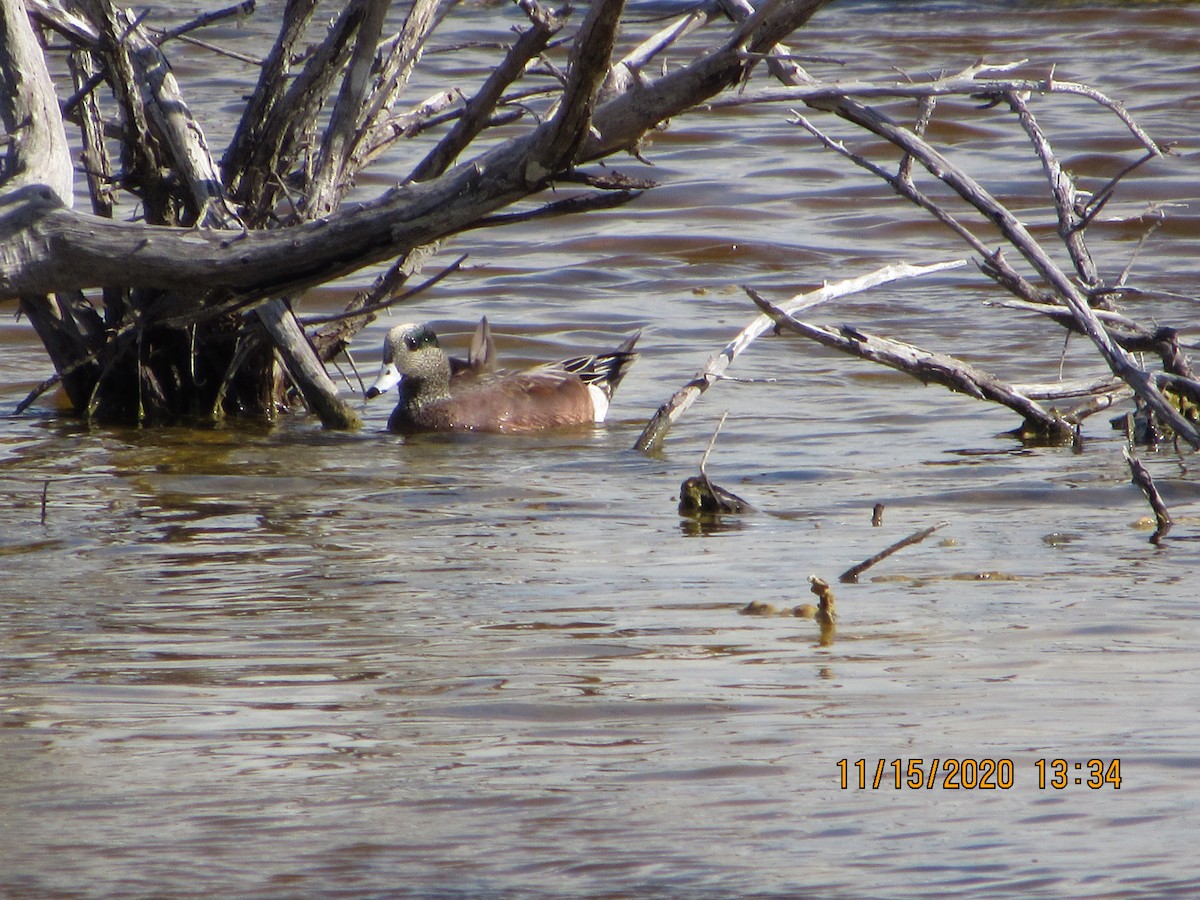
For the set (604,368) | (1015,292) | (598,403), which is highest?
(1015,292)

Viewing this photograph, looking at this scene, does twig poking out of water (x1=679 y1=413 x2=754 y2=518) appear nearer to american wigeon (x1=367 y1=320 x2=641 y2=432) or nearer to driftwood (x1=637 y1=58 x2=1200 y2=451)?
driftwood (x1=637 y1=58 x2=1200 y2=451)

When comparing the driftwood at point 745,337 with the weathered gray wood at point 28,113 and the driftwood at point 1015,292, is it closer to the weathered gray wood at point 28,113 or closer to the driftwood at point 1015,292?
the driftwood at point 1015,292

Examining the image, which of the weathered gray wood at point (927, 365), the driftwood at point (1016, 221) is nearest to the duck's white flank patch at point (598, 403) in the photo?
the weathered gray wood at point (927, 365)

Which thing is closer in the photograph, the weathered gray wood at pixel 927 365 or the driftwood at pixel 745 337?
the weathered gray wood at pixel 927 365

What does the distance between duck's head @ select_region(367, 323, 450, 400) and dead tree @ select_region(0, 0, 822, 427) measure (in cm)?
44

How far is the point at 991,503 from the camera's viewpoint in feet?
19.8

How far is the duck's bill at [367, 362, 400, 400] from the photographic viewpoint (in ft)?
27.2

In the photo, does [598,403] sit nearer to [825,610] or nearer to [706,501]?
[706,501]

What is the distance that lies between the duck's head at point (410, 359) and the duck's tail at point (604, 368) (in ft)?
1.81

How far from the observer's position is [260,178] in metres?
7.23

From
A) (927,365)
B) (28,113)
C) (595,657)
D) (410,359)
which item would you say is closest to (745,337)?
(927,365)

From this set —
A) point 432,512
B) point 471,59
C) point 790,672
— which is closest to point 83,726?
point 790,672

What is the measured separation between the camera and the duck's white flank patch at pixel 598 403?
323 inches

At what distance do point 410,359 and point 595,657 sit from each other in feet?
14.6
